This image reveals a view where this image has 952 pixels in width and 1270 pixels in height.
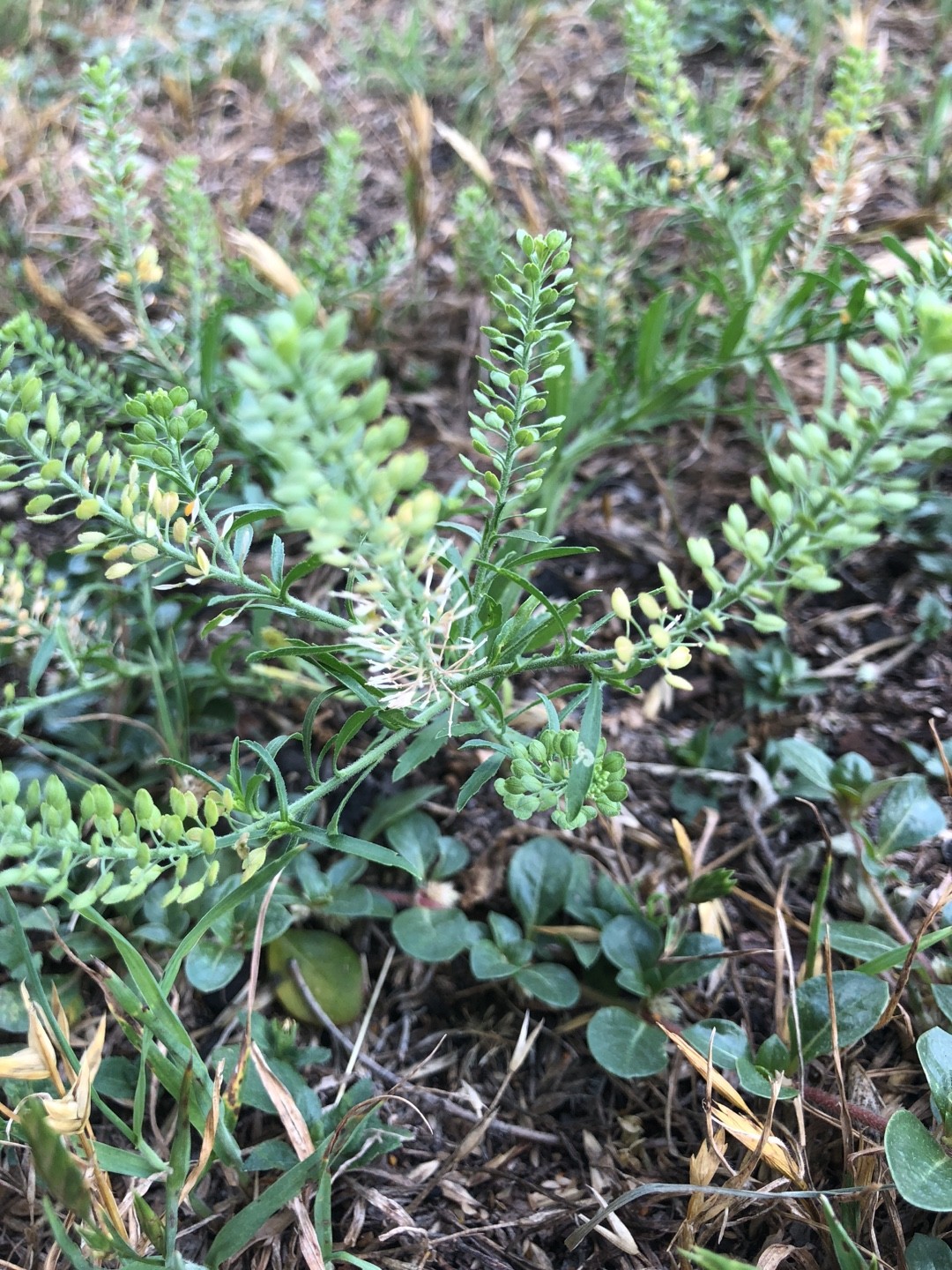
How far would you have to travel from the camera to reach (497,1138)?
4.48ft

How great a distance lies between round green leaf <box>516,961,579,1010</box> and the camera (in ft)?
4.44

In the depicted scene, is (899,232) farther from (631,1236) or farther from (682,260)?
(631,1236)

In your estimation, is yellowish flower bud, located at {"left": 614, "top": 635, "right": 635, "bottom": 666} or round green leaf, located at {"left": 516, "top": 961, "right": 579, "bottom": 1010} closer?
yellowish flower bud, located at {"left": 614, "top": 635, "right": 635, "bottom": 666}

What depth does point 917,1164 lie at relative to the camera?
1.11 metres

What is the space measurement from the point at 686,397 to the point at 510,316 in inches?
39.4

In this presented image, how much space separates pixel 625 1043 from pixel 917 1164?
1.31 ft

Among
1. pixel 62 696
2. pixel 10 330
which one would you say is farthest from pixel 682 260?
pixel 62 696

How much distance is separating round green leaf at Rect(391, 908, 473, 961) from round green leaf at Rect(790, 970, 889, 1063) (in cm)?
52

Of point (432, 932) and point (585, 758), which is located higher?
point (585, 758)

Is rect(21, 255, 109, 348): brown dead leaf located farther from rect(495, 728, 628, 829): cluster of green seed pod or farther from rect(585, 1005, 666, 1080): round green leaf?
rect(585, 1005, 666, 1080): round green leaf

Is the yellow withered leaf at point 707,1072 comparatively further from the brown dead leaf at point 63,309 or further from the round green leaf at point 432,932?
the brown dead leaf at point 63,309

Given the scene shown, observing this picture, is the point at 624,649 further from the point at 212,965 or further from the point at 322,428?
the point at 212,965

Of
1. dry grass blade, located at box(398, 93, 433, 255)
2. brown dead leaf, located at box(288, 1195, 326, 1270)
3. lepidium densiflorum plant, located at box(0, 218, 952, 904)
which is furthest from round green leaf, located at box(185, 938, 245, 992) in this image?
dry grass blade, located at box(398, 93, 433, 255)

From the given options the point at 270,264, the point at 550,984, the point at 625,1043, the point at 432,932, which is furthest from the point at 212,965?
the point at 270,264
